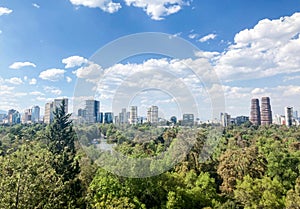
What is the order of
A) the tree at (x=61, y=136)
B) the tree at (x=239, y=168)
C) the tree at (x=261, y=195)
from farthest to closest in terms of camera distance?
the tree at (x=61, y=136) → the tree at (x=239, y=168) → the tree at (x=261, y=195)

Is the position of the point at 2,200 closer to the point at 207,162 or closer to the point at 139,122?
the point at 207,162

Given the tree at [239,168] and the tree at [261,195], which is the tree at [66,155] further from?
the tree at [239,168]

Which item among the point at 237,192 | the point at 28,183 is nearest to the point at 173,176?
the point at 237,192

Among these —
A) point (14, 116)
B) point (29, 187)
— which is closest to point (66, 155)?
point (29, 187)

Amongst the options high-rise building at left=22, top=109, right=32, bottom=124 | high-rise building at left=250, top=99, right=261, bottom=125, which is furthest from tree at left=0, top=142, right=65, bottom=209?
high-rise building at left=22, top=109, right=32, bottom=124

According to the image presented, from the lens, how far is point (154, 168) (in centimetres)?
1406

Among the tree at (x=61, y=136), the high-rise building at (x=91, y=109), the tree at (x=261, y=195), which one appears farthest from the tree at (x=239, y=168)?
the tree at (x=61, y=136)

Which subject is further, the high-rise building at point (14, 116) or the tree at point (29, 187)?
the high-rise building at point (14, 116)

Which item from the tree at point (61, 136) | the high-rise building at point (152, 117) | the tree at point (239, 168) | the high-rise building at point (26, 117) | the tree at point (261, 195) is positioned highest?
the high-rise building at point (26, 117)

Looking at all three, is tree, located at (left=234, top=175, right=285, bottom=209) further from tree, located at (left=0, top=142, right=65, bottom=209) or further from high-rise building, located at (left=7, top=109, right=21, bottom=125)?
high-rise building, located at (left=7, top=109, right=21, bottom=125)

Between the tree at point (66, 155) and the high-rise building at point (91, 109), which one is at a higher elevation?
the high-rise building at point (91, 109)

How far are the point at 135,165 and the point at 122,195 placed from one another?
1.79 m

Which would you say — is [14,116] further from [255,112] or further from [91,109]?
[91,109]

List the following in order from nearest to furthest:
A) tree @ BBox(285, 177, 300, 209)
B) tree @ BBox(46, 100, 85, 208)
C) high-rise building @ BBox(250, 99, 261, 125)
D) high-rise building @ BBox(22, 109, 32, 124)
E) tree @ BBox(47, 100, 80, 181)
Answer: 1. tree @ BBox(285, 177, 300, 209)
2. tree @ BBox(46, 100, 85, 208)
3. tree @ BBox(47, 100, 80, 181)
4. high-rise building @ BBox(250, 99, 261, 125)
5. high-rise building @ BBox(22, 109, 32, 124)
